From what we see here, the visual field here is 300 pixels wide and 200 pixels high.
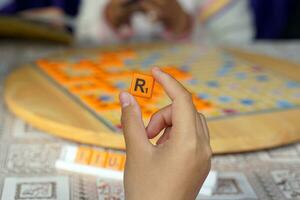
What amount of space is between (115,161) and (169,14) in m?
0.95

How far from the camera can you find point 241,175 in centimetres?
91

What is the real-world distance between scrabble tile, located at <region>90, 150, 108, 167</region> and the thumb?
0.28 metres

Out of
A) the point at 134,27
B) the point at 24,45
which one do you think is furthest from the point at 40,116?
the point at 134,27

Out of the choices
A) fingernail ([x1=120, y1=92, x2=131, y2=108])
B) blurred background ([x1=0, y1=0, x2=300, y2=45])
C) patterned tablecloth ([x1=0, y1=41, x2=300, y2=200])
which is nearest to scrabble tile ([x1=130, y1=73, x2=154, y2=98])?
fingernail ([x1=120, y1=92, x2=131, y2=108])

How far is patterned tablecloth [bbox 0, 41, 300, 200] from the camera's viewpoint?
837mm

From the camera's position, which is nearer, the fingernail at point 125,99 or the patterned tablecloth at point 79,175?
the fingernail at point 125,99

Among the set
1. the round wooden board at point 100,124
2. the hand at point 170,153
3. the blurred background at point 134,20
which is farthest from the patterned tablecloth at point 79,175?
the blurred background at point 134,20

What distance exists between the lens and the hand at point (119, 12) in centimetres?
179

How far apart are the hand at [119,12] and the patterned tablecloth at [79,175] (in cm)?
77

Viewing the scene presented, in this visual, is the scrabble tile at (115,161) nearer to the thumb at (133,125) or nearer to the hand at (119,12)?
the thumb at (133,125)

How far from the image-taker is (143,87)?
63cm

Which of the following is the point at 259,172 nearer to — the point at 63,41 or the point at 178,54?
the point at 178,54

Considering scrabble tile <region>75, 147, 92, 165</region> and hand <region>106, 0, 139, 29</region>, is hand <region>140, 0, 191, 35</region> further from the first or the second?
scrabble tile <region>75, 147, 92, 165</region>

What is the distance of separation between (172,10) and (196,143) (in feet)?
4.01
